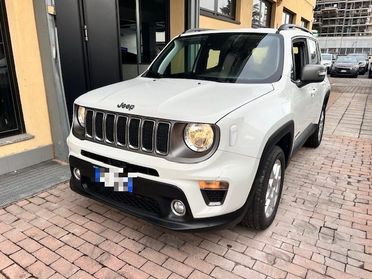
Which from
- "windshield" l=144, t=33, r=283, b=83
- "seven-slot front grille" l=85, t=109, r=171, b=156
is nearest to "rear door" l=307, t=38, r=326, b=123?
"windshield" l=144, t=33, r=283, b=83

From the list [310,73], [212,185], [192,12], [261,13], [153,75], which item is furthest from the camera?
[261,13]

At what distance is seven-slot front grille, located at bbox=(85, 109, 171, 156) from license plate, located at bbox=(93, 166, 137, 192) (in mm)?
203

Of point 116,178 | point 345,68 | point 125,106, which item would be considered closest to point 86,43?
point 125,106

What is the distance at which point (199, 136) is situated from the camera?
2.24m

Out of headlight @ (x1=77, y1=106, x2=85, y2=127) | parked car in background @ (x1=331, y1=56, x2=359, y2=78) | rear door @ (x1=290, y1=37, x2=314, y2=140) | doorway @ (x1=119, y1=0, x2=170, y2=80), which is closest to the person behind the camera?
headlight @ (x1=77, y1=106, x2=85, y2=127)

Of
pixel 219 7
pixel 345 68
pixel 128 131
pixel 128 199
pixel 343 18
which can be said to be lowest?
pixel 345 68

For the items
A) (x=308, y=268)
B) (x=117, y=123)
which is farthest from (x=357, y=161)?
(x=117, y=123)

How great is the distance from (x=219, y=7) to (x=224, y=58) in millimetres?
6142

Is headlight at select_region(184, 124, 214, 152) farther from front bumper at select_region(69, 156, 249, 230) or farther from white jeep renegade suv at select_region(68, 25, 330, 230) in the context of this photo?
front bumper at select_region(69, 156, 249, 230)

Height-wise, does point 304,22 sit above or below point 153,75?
above

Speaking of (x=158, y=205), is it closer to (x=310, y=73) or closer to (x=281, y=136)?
(x=281, y=136)

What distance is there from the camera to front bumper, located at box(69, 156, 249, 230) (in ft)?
7.50

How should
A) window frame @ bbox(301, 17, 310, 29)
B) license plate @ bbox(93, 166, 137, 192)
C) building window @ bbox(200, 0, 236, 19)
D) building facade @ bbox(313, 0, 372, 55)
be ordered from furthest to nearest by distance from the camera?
building facade @ bbox(313, 0, 372, 55) → window frame @ bbox(301, 17, 310, 29) → building window @ bbox(200, 0, 236, 19) → license plate @ bbox(93, 166, 137, 192)

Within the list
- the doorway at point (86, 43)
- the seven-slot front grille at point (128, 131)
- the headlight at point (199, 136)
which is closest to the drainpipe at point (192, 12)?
the doorway at point (86, 43)
